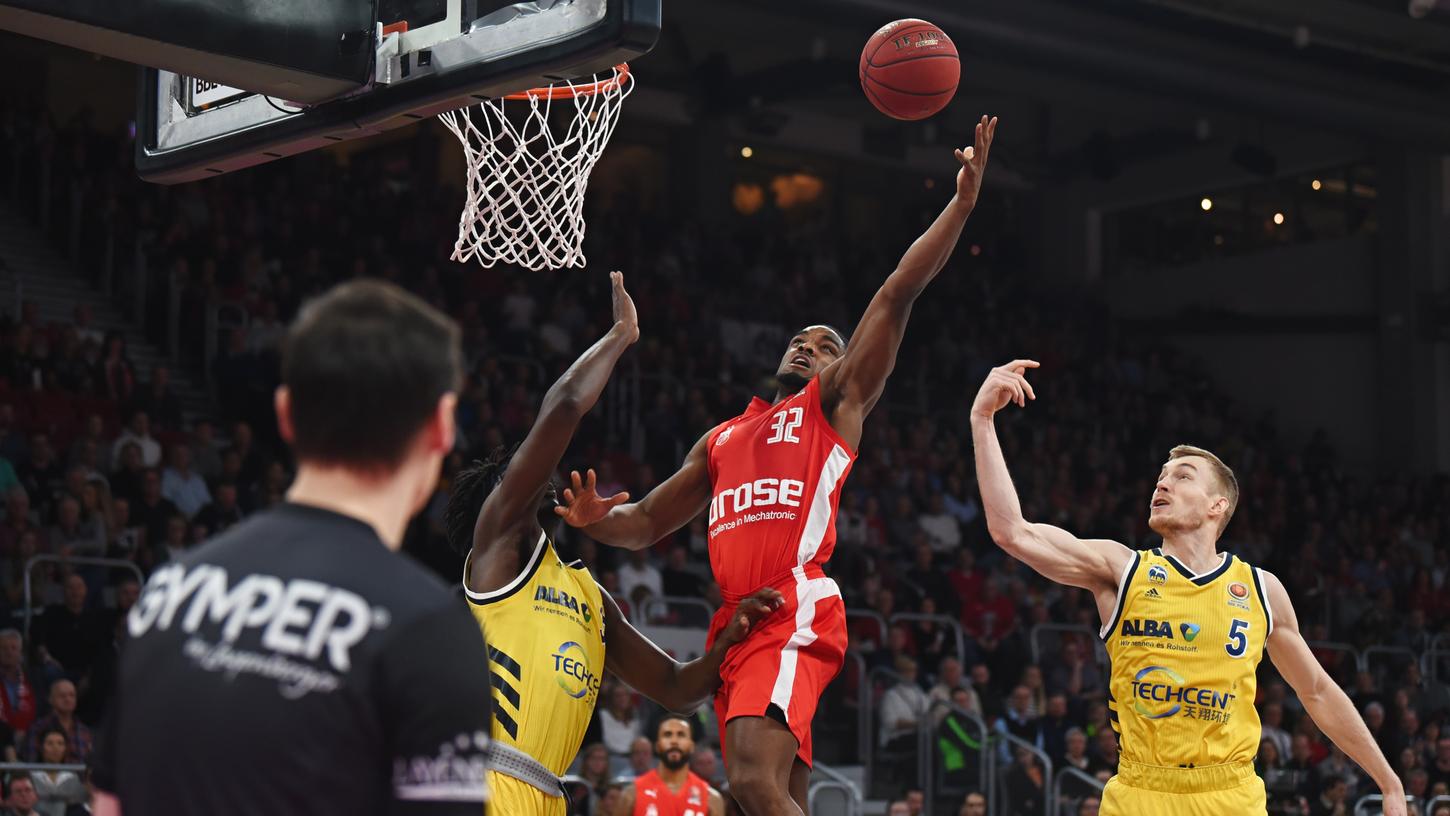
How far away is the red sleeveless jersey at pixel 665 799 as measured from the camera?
29.9ft

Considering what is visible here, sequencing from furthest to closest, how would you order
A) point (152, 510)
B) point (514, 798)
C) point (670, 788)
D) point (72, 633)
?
1. point (152, 510)
2. point (72, 633)
3. point (670, 788)
4. point (514, 798)

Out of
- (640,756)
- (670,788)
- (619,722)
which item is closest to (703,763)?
(640,756)

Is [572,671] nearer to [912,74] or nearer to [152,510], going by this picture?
[912,74]

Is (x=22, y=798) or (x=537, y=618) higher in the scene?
(x=537, y=618)

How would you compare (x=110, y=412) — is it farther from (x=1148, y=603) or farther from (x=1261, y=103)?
(x=1261, y=103)

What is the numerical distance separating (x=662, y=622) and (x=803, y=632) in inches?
315

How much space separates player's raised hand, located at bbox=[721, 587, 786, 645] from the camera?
5.12m

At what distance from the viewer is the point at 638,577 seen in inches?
518

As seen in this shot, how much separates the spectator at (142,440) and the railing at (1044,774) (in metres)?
6.75

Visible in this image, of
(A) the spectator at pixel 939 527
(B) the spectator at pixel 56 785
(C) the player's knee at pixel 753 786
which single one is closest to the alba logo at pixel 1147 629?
(C) the player's knee at pixel 753 786

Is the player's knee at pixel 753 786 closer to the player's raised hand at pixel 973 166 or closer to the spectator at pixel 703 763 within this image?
the player's raised hand at pixel 973 166

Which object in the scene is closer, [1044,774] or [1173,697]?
[1173,697]

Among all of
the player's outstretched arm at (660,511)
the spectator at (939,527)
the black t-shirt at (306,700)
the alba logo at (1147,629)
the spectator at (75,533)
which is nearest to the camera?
the black t-shirt at (306,700)

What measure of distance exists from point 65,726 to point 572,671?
592 cm
